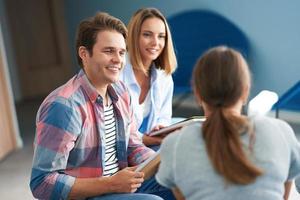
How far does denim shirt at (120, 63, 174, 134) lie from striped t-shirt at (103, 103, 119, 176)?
1.35 feet

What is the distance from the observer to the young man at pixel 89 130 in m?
1.35

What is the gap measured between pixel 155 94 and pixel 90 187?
78 centimetres

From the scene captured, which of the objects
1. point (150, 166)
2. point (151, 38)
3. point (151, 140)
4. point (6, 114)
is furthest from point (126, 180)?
point (6, 114)

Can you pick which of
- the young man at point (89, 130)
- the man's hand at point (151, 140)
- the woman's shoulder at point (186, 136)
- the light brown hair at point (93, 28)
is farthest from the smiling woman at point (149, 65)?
the woman's shoulder at point (186, 136)

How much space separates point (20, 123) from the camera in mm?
3592

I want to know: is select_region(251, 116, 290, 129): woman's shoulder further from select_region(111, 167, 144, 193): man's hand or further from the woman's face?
the woman's face

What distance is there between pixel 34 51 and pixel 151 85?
2.51 m

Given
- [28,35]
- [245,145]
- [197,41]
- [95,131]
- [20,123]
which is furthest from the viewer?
[28,35]

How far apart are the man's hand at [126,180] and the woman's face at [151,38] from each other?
2.54 ft

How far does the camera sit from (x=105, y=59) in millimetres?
1450

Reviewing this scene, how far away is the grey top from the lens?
0.97m

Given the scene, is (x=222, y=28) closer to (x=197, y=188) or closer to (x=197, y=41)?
(x=197, y=41)

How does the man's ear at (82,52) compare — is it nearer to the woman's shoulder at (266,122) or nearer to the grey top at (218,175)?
the grey top at (218,175)

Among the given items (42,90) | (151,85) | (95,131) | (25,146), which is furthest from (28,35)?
(95,131)
